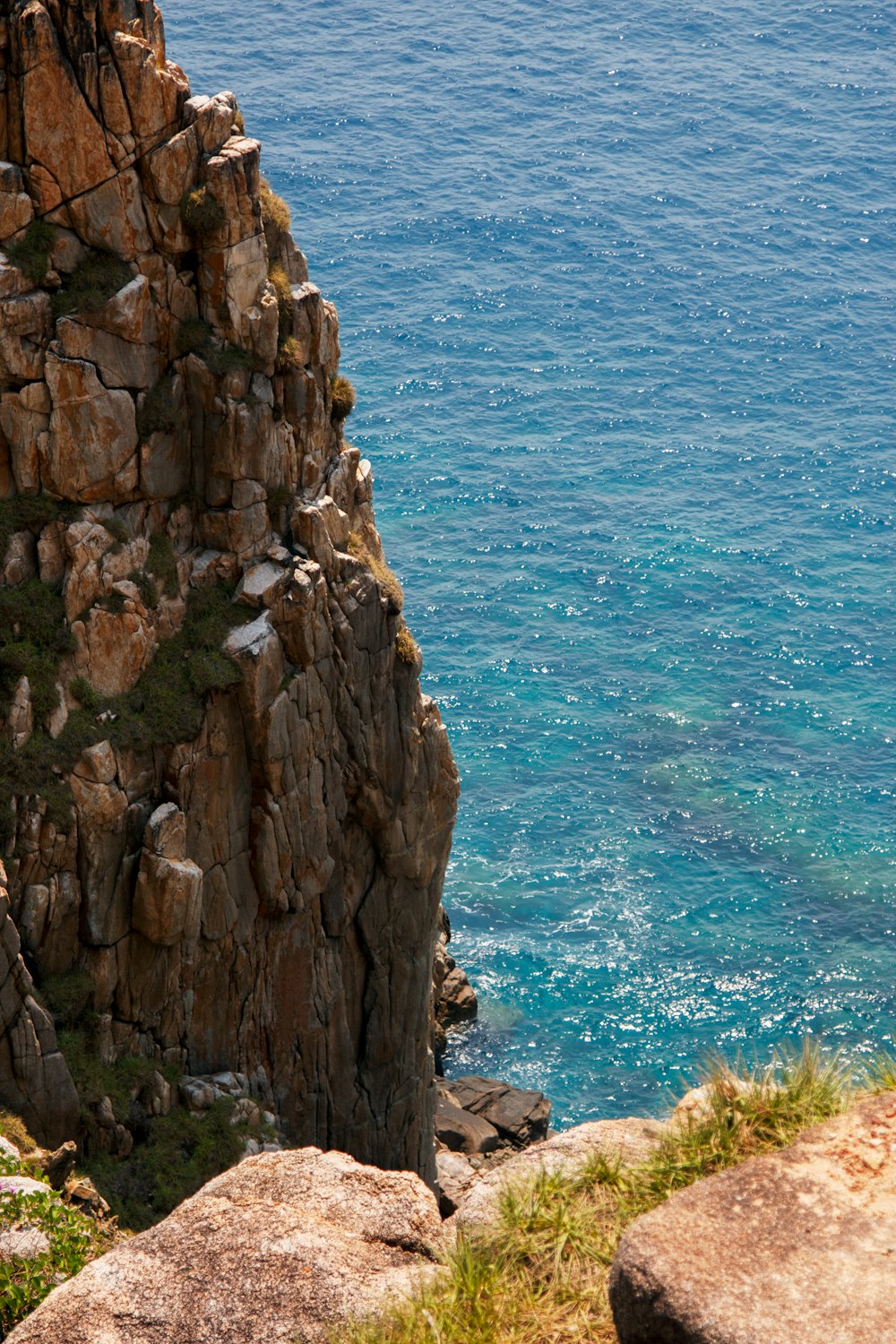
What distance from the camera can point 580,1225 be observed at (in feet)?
56.3

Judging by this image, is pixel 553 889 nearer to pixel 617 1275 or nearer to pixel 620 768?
pixel 620 768

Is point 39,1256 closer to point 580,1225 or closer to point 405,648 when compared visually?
point 580,1225

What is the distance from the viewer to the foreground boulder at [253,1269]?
16016mm

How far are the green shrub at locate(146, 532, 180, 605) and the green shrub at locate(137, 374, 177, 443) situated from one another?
2.74 m

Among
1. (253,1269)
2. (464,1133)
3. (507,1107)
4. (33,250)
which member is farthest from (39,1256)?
(507,1107)

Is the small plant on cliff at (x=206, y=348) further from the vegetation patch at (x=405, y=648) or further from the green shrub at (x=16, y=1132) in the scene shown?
the green shrub at (x=16, y=1132)

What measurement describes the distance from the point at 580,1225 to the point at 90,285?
2737 cm

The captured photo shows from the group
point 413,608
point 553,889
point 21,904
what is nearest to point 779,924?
point 553,889

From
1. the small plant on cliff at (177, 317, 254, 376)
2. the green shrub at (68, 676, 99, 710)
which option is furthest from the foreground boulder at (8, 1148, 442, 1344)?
the small plant on cliff at (177, 317, 254, 376)

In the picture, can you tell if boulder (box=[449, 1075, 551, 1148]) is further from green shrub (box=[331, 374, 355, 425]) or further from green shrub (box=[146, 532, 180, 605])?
green shrub (box=[146, 532, 180, 605])

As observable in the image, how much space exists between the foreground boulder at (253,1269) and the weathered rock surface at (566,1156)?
613mm

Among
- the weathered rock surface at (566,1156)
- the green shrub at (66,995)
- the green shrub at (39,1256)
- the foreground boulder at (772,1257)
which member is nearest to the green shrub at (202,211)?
the green shrub at (66,995)

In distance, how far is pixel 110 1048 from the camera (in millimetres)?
37906

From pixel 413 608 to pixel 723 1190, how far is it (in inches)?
3416
